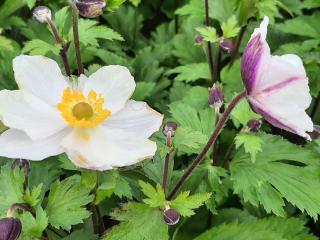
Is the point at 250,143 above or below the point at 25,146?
below

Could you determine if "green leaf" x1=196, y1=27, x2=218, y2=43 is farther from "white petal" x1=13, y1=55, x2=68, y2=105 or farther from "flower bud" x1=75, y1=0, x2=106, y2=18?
"white petal" x1=13, y1=55, x2=68, y2=105

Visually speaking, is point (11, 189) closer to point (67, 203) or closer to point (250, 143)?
point (67, 203)

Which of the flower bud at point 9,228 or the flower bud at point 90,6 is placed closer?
the flower bud at point 9,228

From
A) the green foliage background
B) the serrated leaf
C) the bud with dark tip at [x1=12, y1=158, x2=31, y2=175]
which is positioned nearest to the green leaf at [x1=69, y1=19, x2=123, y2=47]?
the green foliage background

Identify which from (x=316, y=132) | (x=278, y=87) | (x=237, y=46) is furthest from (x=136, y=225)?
(x=237, y=46)

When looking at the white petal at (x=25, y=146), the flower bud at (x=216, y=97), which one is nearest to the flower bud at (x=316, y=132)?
the flower bud at (x=216, y=97)

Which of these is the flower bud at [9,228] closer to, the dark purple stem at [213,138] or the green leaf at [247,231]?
the dark purple stem at [213,138]
